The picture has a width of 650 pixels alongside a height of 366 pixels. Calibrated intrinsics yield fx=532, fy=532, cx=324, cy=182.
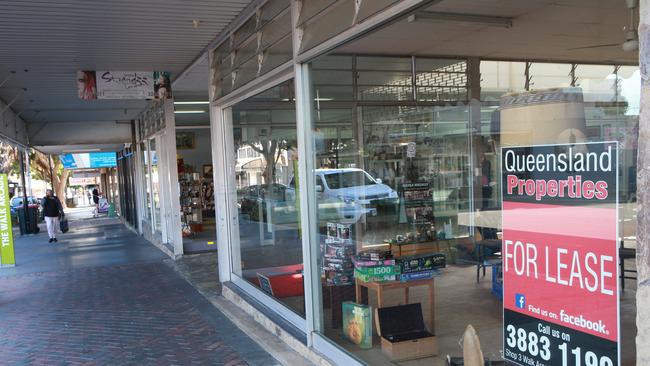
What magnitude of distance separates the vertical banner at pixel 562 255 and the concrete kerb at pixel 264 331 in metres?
2.17

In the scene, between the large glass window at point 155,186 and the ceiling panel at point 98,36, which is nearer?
the ceiling panel at point 98,36

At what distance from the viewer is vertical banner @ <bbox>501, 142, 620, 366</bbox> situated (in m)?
2.10

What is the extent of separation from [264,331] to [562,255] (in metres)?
3.87

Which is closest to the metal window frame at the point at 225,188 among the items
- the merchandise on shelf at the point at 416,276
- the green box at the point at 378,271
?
the green box at the point at 378,271

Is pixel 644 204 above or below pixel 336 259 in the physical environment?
above

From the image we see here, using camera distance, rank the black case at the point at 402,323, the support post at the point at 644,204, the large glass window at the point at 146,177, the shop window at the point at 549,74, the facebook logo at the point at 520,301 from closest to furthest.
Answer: the support post at the point at 644,204 < the facebook logo at the point at 520,301 < the shop window at the point at 549,74 < the black case at the point at 402,323 < the large glass window at the point at 146,177

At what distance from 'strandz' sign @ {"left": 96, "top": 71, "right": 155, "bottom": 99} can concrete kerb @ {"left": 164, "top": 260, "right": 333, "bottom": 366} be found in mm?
3678

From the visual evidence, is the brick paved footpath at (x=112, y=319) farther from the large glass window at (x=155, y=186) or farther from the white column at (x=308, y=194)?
the large glass window at (x=155, y=186)

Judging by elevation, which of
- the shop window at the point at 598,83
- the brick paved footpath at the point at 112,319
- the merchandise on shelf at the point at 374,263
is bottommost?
the brick paved footpath at the point at 112,319

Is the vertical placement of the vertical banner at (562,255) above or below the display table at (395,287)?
above

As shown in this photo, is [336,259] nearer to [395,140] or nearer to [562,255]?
[562,255]

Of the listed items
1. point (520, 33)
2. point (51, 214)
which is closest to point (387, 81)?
point (520, 33)

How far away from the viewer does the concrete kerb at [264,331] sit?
183 inches

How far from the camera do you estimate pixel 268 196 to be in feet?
24.1
